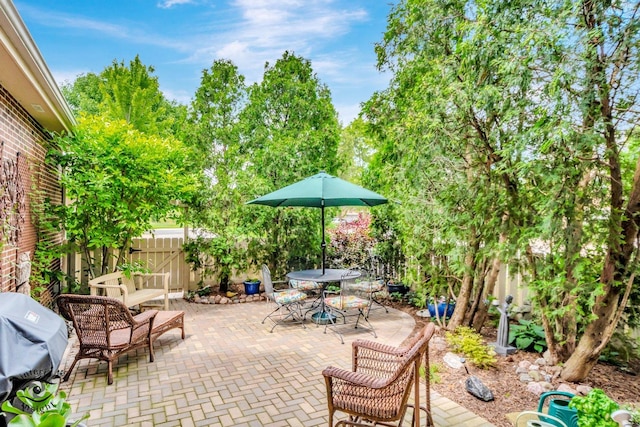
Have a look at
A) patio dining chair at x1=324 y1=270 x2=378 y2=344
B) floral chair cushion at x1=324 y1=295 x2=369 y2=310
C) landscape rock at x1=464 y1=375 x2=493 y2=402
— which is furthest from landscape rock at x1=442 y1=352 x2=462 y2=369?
floral chair cushion at x1=324 y1=295 x2=369 y2=310

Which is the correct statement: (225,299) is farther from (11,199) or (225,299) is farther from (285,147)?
(11,199)

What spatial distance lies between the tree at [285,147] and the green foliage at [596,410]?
225 inches

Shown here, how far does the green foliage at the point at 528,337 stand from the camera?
4156mm

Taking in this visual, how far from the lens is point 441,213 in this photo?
4.66m

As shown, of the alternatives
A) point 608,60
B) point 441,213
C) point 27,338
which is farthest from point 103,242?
point 608,60

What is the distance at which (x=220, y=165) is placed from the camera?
7.99 metres

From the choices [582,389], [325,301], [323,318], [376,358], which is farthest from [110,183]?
[582,389]

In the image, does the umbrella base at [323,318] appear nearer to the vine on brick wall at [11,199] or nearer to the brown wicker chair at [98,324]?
the brown wicker chair at [98,324]

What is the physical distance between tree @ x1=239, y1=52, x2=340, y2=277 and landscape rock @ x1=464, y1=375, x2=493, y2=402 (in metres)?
4.66

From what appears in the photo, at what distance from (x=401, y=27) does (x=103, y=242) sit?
6.22m

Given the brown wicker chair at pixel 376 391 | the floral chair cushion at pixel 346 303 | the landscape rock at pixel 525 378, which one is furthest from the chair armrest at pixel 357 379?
the floral chair cushion at pixel 346 303

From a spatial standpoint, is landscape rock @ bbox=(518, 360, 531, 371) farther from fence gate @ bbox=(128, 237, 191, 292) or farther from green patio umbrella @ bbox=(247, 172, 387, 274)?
fence gate @ bbox=(128, 237, 191, 292)

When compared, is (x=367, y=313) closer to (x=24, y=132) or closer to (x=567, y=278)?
(x=567, y=278)

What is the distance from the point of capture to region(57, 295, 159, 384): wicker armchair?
3.45 metres
